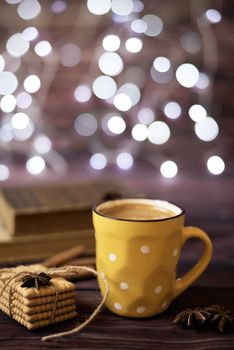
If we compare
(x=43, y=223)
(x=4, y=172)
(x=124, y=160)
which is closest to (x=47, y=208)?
(x=43, y=223)

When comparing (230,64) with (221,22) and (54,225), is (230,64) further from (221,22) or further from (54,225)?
(54,225)

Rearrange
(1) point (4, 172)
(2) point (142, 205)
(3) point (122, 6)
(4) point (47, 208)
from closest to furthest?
(2) point (142, 205) < (4) point (47, 208) < (1) point (4, 172) < (3) point (122, 6)

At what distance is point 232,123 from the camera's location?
5.86 feet

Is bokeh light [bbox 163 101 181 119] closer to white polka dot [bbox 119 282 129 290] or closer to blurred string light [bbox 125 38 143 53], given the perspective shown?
blurred string light [bbox 125 38 143 53]

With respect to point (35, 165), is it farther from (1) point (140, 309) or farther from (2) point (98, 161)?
(1) point (140, 309)

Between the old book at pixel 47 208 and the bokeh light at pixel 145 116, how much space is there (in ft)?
2.32

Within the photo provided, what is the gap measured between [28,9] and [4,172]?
1.61 ft

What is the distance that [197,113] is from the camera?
67.2 inches

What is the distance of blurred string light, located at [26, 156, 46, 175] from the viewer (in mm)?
1613

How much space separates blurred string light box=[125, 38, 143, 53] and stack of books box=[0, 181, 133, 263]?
770 mm

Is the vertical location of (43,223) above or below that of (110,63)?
below

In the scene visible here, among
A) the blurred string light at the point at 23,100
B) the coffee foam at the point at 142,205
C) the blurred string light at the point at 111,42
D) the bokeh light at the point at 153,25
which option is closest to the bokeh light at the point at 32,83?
the blurred string light at the point at 23,100

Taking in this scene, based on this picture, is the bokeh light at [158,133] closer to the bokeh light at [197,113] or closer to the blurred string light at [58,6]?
the bokeh light at [197,113]

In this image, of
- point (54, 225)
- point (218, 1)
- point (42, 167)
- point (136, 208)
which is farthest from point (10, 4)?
point (136, 208)
